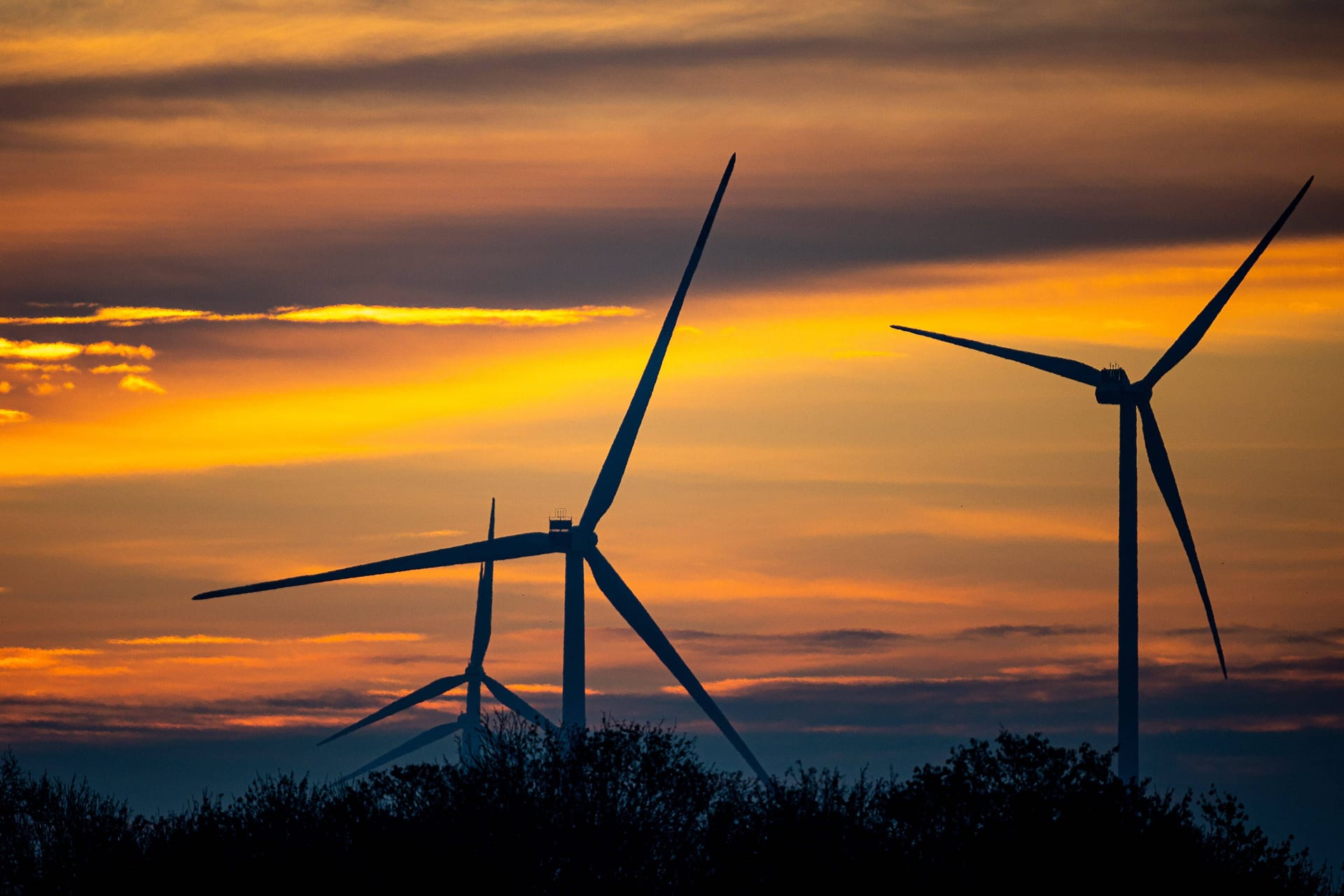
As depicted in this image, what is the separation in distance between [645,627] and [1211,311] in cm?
3263

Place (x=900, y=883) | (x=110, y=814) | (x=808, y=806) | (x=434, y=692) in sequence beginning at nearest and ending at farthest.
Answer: (x=900, y=883), (x=808, y=806), (x=110, y=814), (x=434, y=692)

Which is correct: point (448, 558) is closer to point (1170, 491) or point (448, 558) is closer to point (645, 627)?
point (645, 627)

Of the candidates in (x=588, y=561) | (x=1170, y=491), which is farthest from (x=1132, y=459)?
(x=588, y=561)

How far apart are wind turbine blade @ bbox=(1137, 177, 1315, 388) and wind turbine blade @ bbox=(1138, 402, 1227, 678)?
331 centimetres

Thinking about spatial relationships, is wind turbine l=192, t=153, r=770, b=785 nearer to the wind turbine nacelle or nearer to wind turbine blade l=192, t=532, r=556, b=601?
wind turbine blade l=192, t=532, r=556, b=601

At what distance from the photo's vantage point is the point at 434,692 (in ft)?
434

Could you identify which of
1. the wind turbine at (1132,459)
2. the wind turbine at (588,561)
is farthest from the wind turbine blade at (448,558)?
the wind turbine at (1132,459)

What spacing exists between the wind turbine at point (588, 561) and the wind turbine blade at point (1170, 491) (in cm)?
2419

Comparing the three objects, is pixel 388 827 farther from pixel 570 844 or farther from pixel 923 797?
pixel 923 797

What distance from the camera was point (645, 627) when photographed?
99188 mm

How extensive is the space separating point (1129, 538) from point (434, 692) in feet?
173

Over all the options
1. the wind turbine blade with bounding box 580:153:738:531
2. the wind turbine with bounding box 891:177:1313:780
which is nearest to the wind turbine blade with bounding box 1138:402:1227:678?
the wind turbine with bounding box 891:177:1313:780

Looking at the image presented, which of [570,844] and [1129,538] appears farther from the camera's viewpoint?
[1129,538]

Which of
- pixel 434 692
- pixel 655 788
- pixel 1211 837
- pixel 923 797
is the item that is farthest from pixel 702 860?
pixel 434 692
